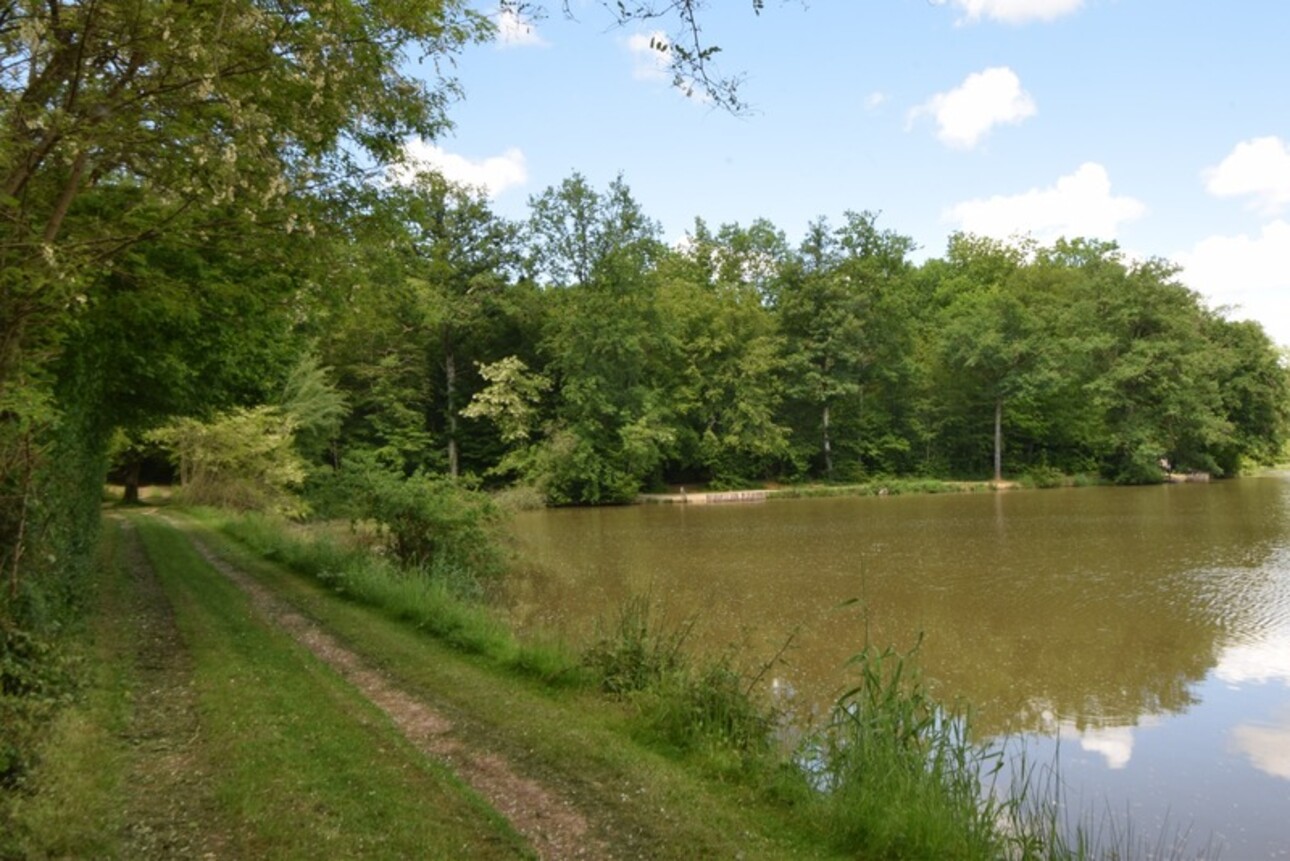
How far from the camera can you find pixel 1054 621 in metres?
11.8

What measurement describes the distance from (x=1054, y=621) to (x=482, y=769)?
914 cm

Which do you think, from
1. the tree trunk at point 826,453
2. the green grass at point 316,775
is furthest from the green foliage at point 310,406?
the tree trunk at point 826,453

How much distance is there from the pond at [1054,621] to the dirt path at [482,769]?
2.41 m

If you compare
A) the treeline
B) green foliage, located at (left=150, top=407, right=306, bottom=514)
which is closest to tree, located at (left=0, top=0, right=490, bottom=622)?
green foliage, located at (left=150, top=407, right=306, bottom=514)

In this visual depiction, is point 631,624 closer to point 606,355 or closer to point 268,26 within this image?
point 268,26

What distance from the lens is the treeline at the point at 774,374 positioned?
41156 millimetres

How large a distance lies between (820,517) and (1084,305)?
86.4ft

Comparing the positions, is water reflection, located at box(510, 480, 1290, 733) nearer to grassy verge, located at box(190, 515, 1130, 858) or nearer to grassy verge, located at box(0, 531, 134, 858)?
grassy verge, located at box(190, 515, 1130, 858)

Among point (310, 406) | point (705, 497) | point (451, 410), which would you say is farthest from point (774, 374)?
point (310, 406)

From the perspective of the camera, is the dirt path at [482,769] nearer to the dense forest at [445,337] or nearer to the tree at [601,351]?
the dense forest at [445,337]

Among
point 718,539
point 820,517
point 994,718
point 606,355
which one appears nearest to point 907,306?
point 606,355

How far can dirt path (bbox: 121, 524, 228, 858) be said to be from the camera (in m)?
4.39

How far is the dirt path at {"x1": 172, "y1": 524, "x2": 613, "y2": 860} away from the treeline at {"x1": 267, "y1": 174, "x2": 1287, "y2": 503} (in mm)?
30214

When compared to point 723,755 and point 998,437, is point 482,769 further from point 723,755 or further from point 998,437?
point 998,437
